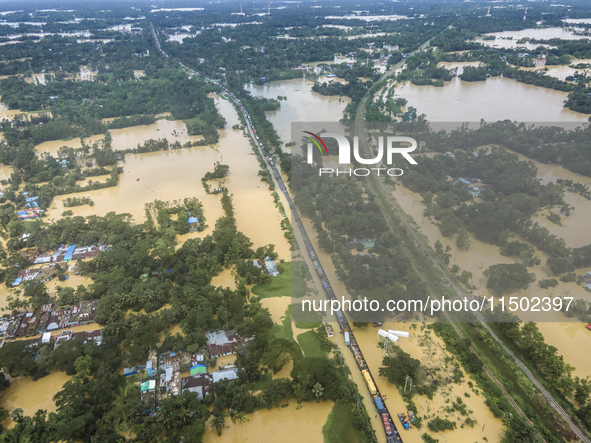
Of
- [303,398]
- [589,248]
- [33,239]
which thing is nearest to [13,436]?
[303,398]

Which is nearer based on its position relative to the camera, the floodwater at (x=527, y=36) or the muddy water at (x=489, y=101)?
the muddy water at (x=489, y=101)

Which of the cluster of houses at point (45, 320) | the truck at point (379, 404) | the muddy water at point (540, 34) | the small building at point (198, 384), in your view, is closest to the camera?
the truck at point (379, 404)

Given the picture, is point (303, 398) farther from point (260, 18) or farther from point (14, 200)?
point (260, 18)

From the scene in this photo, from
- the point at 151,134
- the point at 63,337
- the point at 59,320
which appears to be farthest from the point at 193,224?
the point at 151,134

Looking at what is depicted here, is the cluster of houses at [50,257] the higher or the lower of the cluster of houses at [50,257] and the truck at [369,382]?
the higher

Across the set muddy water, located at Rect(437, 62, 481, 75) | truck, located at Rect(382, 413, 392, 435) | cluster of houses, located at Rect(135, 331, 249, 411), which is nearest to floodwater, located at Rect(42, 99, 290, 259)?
cluster of houses, located at Rect(135, 331, 249, 411)

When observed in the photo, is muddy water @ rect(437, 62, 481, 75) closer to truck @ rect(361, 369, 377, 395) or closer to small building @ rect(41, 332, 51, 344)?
truck @ rect(361, 369, 377, 395)

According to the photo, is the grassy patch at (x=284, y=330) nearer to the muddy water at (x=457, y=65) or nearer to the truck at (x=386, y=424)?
the truck at (x=386, y=424)

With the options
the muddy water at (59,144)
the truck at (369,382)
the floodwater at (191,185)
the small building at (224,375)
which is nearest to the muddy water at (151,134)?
the floodwater at (191,185)
